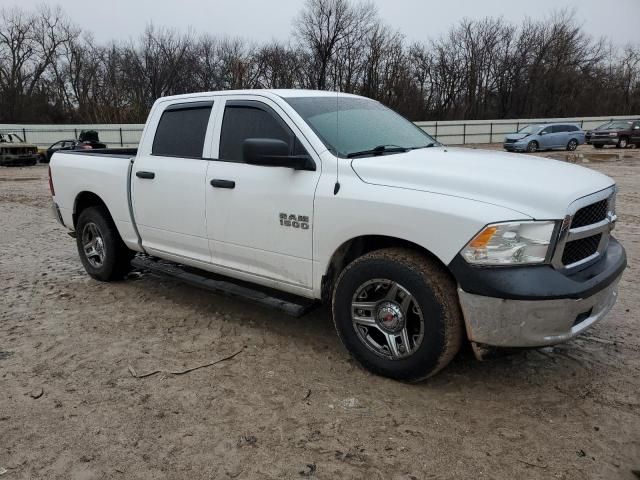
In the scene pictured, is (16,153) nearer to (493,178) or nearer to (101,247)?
(101,247)

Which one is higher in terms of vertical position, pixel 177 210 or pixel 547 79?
pixel 547 79

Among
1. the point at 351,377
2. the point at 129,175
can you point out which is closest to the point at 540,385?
the point at 351,377

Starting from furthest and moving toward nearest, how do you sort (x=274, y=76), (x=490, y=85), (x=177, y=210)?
(x=490, y=85) → (x=274, y=76) → (x=177, y=210)

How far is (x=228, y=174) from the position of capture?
4109 millimetres

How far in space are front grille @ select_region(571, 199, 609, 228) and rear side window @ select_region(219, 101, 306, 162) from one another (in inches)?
77.6

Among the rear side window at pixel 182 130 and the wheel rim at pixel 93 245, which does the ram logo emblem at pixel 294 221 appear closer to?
the rear side window at pixel 182 130

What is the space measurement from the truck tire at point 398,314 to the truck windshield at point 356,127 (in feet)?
2.85

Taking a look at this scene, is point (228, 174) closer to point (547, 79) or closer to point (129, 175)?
point (129, 175)

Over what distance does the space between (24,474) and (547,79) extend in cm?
6008

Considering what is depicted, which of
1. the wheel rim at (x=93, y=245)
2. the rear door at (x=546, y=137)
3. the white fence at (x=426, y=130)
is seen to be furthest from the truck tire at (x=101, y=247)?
the rear door at (x=546, y=137)

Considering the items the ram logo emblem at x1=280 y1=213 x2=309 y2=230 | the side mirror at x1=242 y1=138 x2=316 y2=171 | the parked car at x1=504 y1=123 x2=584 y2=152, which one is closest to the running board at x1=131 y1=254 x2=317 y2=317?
the ram logo emblem at x1=280 y1=213 x2=309 y2=230

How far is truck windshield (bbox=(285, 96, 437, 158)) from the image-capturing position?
377cm

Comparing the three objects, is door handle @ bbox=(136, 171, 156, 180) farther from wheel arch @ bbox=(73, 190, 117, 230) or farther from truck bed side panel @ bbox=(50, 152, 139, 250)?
wheel arch @ bbox=(73, 190, 117, 230)

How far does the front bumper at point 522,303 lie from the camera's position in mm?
2824
